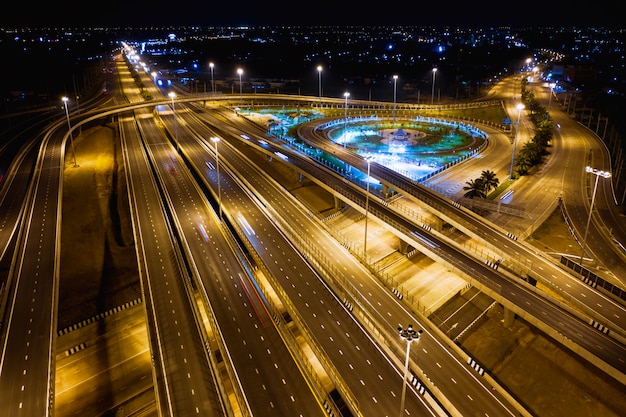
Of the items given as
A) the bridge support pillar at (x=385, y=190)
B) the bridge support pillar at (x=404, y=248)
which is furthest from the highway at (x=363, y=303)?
the bridge support pillar at (x=385, y=190)

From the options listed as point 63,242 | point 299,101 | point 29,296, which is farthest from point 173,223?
point 299,101

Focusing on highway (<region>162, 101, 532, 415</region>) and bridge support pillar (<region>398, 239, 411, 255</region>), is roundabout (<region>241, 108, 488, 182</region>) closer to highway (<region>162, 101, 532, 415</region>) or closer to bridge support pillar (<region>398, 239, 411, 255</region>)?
bridge support pillar (<region>398, 239, 411, 255</region>)

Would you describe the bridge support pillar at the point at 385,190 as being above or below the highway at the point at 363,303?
above

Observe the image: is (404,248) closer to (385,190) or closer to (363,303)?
(385,190)

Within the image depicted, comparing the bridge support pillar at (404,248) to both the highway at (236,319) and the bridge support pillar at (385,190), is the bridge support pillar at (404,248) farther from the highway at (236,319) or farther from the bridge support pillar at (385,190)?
the highway at (236,319)

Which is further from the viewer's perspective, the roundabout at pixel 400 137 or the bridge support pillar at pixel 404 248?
the roundabout at pixel 400 137

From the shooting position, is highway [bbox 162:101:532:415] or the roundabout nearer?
highway [bbox 162:101:532:415]

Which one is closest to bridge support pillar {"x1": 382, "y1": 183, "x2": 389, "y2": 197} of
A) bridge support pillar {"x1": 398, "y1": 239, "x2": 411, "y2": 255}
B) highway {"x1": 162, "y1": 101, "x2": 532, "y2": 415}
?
bridge support pillar {"x1": 398, "y1": 239, "x2": 411, "y2": 255}

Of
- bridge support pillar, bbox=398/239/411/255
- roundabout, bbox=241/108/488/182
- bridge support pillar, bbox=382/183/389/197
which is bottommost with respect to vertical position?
bridge support pillar, bbox=398/239/411/255

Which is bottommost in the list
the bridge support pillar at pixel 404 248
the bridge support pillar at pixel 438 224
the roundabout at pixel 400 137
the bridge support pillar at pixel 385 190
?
the bridge support pillar at pixel 404 248

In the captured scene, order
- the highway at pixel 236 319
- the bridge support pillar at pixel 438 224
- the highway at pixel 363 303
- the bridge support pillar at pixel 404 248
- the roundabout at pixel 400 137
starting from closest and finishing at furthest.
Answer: the highway at pixel 236 319 < the highway at pixel 363 303 < the bridge support pillar at pixel 404 248 < the bridge support pillar at pixel 438 224 < the roundabout at pixel 400 137

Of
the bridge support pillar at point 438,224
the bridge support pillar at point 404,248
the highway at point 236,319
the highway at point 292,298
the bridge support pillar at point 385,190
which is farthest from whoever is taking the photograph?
the bridge support pillar at point 385,190

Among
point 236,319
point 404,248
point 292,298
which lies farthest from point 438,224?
point 236,319
